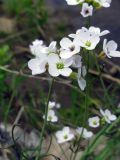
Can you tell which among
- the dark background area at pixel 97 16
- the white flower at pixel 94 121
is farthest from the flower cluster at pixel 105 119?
the dark background area at pixel 97 16

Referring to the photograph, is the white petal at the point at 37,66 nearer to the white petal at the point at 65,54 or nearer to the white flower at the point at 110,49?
the white petal at the point at 65,54

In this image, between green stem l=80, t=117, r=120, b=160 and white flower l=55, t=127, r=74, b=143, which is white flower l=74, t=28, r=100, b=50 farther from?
white flower l=55, t=127, r=74, b=143

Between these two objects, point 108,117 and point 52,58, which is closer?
point 52,58

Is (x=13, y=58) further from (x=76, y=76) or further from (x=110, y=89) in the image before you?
(x=76, y=76)

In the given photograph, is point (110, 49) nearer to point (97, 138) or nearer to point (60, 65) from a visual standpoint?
point (60, 65)

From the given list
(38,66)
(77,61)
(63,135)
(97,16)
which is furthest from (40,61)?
(97,16)

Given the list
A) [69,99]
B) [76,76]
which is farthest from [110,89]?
[76,76]

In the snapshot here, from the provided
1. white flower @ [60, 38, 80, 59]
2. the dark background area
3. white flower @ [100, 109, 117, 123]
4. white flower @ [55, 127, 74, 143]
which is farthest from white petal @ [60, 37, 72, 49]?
the dark background area
